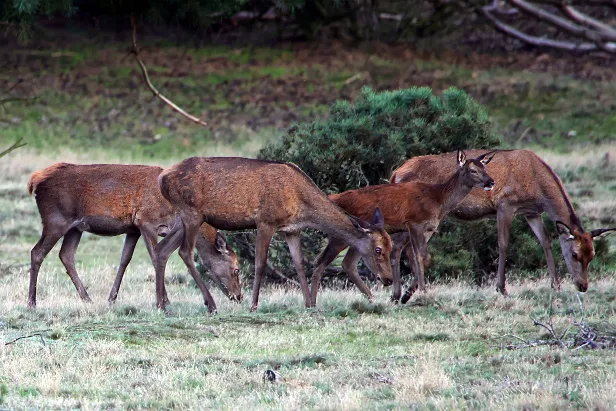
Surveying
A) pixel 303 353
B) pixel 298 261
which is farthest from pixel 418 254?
pixel 303 353

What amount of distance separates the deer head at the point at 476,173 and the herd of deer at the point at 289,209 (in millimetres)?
14

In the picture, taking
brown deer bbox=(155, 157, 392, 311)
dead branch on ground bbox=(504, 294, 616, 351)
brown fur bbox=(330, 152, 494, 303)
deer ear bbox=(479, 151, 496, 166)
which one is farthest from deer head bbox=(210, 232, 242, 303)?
dead branch on ground bbox=(504, 294, 616, 351)

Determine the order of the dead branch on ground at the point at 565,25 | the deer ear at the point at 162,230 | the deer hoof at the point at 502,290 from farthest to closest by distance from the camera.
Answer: the dead branch on ground at the point at 565,25 < the deer ear at the point at 162,230 < the deer hoof at the point at 502,290

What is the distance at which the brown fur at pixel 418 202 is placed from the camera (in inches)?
552

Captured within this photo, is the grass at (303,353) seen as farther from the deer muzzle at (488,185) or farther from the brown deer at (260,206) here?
the deer muzzle at (488,185)

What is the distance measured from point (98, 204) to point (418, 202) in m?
4.31

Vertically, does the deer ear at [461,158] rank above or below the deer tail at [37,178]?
above

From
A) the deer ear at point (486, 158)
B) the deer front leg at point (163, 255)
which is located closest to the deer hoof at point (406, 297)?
the deer ear at point (486, 158)

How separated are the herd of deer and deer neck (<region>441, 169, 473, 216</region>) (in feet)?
0.04

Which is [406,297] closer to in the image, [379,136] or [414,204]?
[414,204]

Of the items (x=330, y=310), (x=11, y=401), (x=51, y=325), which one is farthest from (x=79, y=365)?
(x=330, y=310)

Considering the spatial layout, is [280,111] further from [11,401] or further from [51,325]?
[11,401]

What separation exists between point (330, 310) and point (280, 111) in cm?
2345

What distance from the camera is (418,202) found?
14023 millimetres
